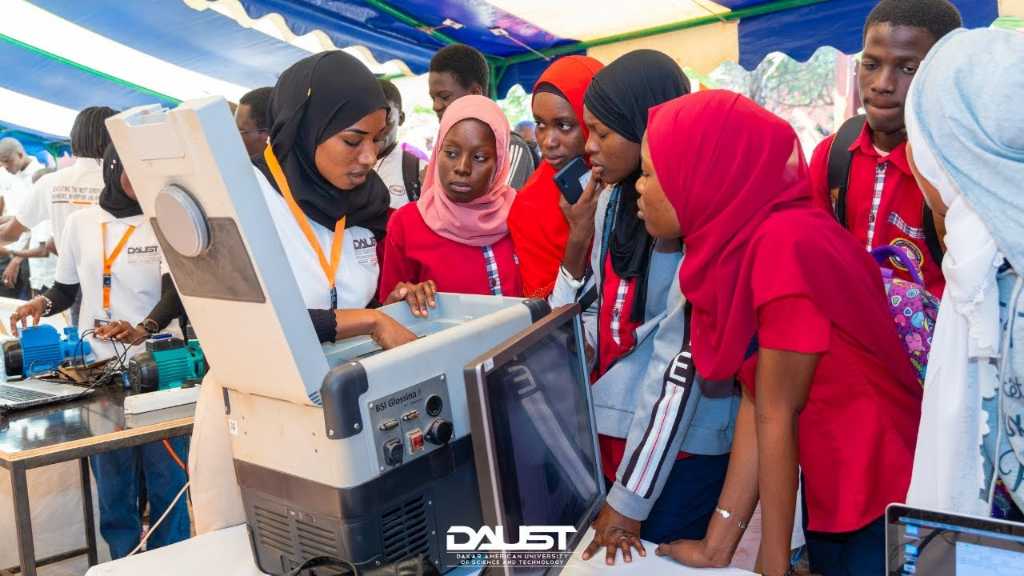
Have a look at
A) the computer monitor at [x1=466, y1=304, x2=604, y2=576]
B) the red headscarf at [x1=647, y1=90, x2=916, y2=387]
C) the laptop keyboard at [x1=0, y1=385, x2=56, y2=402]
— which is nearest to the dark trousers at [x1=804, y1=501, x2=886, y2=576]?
the red headscarf at [x1=647, y1=90, x2=916, y2=387]

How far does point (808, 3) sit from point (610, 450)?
3525 millimetres

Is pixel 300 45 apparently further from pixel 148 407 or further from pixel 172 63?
pixel 148 407

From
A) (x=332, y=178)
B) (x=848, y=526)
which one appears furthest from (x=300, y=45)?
(x=848, y=526)

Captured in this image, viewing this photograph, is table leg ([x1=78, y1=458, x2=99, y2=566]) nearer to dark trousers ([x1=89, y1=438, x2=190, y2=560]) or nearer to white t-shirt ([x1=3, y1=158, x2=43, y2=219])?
dark trousers ([x1=89, y1=438, x2=190, y2=560])

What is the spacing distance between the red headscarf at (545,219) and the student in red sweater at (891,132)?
631mm

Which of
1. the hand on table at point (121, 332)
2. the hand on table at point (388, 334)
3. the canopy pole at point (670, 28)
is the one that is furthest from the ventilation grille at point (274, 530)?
the canopy pole at point (670, 28)

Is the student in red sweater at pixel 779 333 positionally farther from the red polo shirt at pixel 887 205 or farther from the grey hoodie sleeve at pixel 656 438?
the red polo shirt at pixel 887 205

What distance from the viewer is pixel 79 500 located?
4.10m

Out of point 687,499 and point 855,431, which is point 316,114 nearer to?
point 687,499

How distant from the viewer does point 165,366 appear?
2516mm

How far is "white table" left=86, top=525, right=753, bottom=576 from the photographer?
1335 millimetres

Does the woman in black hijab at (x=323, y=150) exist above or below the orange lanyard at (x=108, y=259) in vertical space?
above

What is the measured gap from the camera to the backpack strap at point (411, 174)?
329 centimetres

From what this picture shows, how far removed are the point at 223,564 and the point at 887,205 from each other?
5.47ft
